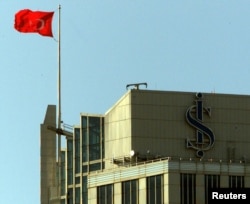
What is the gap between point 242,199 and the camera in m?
161

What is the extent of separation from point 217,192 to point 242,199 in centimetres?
315

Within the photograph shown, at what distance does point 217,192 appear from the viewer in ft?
538
